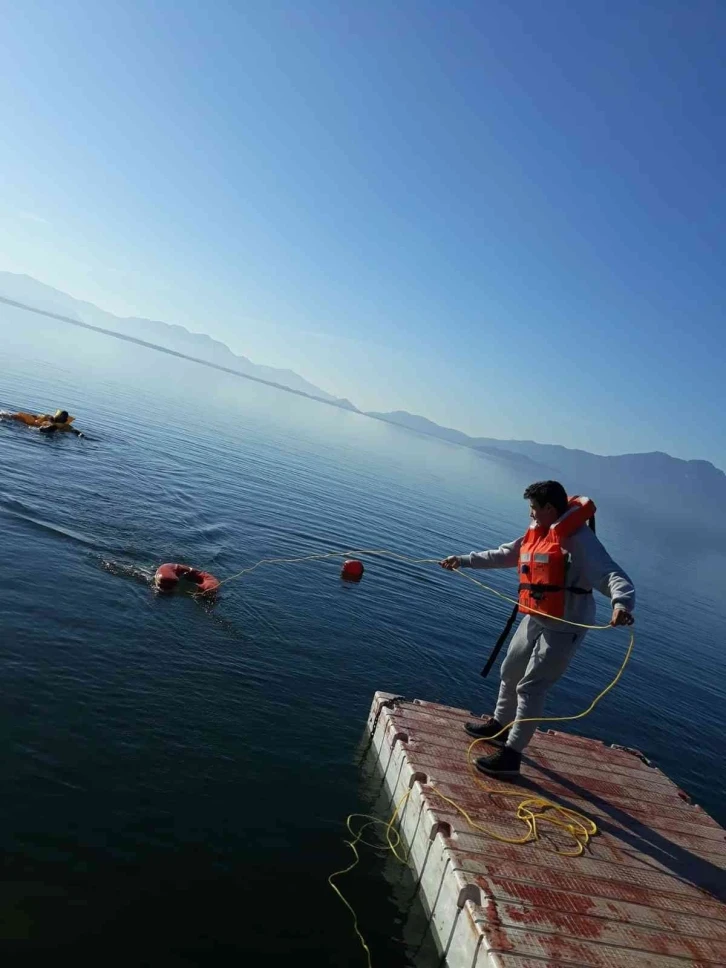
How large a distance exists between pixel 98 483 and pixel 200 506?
3613 millimetres

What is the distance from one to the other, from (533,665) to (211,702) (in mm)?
5007

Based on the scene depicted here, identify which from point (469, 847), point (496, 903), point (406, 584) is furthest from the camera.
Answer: point (406, 584)

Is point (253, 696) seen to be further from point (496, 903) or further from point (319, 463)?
point (319, 463)

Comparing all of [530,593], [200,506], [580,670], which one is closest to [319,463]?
[200,506]

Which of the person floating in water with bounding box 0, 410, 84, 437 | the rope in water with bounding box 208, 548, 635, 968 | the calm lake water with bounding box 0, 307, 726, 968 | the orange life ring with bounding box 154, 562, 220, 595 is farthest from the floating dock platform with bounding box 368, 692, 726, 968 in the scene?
the person floating in water with bounding box 0, 410, 84, 437

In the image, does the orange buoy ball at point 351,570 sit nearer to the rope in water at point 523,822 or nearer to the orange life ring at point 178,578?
the orange life ring at point 178,578

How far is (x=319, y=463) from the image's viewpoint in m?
47.8

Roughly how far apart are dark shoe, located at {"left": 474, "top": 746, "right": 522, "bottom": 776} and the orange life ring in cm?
761

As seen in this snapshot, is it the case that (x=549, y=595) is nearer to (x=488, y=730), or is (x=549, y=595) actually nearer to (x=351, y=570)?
(x=488, y=730)

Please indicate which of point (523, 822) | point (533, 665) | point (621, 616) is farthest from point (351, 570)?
point (621, 616)

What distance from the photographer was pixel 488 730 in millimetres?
8367

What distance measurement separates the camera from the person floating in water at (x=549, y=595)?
689 cm

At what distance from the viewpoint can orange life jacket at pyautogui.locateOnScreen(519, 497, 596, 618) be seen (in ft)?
22.8

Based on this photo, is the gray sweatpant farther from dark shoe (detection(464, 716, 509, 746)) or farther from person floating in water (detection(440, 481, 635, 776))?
dark shoe (detection(464, 716, 509, 746))
